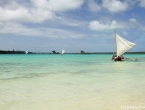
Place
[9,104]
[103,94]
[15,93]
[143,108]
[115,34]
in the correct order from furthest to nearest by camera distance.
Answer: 1. [115,34]
2. [15,93]
3. [103,94]
4. [9,104]
5. [143,108]

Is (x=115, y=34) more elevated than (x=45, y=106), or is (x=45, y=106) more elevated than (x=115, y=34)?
(x=115, y=34)

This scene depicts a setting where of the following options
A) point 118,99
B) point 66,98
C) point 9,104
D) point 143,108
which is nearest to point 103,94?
point 118,99

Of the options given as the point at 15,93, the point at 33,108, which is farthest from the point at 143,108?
the point at 15,93

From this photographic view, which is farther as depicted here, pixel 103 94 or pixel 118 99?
pixel 103 94

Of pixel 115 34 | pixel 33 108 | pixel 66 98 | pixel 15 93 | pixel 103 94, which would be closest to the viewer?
pixel 33 108

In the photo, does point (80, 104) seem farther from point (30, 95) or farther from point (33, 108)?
point (30, 95)

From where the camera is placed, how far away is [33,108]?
6191 mm

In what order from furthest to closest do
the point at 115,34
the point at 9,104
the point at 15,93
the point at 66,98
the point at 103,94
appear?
the point at 115,34 < the point at 15,93 < the point at 103,94 < the point at 66,98 < the point at 9,104

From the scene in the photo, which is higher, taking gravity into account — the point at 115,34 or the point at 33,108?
the point at 115,34

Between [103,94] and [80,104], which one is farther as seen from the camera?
[103,94]

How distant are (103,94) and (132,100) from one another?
143cm

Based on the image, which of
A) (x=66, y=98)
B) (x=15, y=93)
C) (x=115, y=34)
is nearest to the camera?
(x=66, y=98)

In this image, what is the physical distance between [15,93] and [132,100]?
199 inches

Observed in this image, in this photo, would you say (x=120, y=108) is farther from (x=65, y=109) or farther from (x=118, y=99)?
(x=65, y=109)
